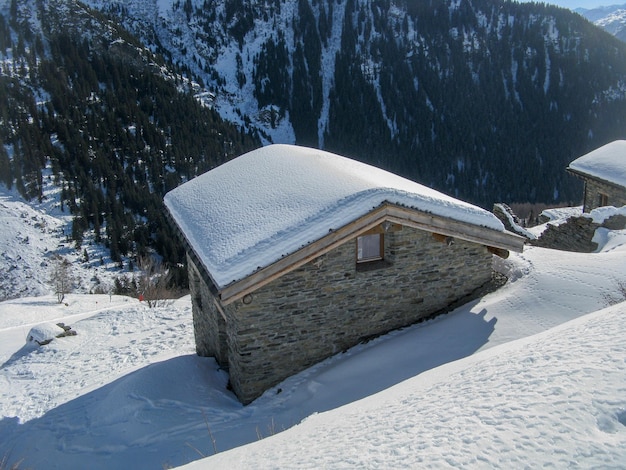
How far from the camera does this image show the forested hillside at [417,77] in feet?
318

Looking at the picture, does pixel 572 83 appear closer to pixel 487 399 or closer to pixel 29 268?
pixel 29 268

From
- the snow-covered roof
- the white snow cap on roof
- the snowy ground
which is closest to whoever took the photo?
the snowy ground

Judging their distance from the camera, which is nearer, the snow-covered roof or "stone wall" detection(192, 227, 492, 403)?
"stone wall" detection(192, 227, 492, 403)

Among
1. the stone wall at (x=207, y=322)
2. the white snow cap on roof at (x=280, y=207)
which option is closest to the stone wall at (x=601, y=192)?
the white snow cap on roof at (x=280, y=207)

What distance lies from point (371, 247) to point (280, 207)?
2013mm

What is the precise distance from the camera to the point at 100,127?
6594cm

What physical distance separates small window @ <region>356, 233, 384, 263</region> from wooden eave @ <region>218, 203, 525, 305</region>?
2.27 feet

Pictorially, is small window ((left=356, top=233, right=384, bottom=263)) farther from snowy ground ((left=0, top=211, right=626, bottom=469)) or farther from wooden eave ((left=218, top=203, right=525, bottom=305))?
snowy ground ((left=0, top=211, right=626, bottom=469))

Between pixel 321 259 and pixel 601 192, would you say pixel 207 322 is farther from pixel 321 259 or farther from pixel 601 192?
pixel 601 192

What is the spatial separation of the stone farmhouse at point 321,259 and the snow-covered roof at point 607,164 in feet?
40.3

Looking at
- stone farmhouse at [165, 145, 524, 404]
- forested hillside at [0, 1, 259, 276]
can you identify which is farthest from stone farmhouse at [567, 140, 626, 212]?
forested hillside at [0, 1, 259, 276]

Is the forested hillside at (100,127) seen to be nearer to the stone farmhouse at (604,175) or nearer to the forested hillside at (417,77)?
the forested hillside at (417,77)

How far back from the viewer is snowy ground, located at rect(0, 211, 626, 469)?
414 centimetres

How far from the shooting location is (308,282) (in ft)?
30.8
